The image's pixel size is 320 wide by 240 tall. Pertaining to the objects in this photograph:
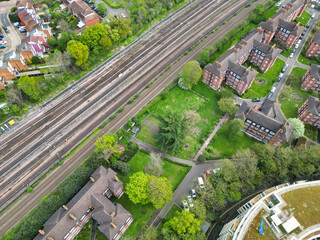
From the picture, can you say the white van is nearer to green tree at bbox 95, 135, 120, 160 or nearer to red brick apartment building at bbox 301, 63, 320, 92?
green tree at bbox 95, 135, 120, 160

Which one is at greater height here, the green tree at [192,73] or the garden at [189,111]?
the green tree at [192,73]

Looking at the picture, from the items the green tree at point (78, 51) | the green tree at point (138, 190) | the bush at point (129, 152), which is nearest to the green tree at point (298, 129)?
the green tree at point (138, 190)

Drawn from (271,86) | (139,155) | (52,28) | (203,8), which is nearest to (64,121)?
(139,155)

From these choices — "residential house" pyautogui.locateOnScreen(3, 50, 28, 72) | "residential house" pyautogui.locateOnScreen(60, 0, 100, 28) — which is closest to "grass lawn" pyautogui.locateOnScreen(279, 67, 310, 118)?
"residential house" pyautogui.locateOnScreen(60, 0, 100, 28)

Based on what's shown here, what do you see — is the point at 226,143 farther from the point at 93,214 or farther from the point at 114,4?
the point at 114,4

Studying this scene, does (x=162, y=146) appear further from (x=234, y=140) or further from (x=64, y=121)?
(x=64, y=121)

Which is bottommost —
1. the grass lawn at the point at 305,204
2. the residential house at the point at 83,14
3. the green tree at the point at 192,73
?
the grass lawn at the point at 305,204

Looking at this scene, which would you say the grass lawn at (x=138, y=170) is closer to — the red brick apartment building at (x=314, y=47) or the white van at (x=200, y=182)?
the white van at (x=200, y=182)
